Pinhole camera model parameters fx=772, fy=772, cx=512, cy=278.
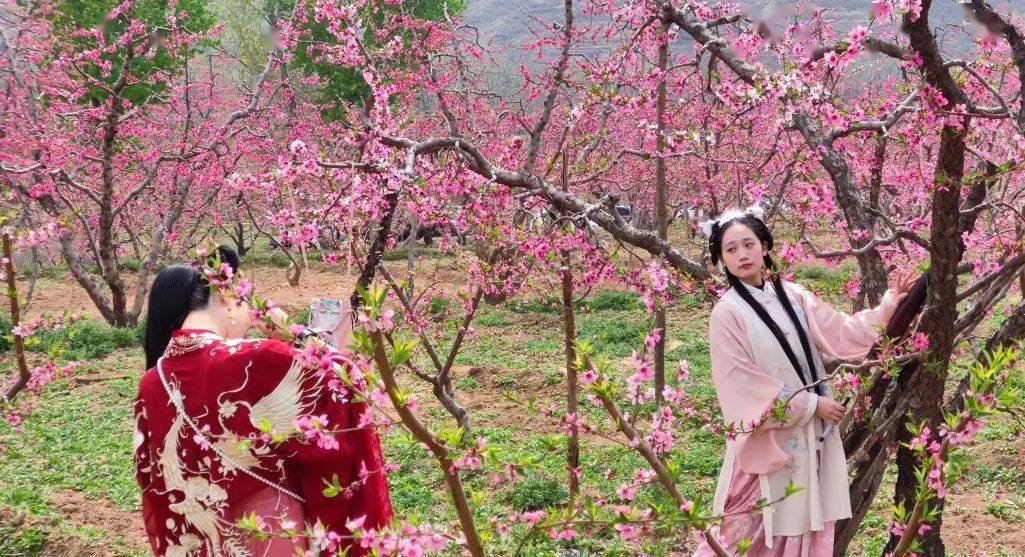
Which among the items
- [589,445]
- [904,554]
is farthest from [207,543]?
[589,445]

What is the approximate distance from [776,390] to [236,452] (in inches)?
69.8

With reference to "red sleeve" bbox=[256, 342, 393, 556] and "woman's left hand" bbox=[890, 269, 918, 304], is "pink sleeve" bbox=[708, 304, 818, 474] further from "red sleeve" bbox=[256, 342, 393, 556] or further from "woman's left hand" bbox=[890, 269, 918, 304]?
"red sleeve" bbox=[256, 342, 393, 556]

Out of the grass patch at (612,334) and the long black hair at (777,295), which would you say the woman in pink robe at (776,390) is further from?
the grass patch at (612,334)

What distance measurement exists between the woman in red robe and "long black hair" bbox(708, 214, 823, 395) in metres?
1.44

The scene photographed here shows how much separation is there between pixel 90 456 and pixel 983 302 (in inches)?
237

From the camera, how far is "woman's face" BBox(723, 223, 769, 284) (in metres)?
2.82

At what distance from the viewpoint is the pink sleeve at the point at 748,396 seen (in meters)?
2.66

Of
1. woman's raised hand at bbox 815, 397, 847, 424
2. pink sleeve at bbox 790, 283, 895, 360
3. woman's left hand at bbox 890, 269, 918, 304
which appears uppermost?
woman's left hand at bbox 890, 269, 918, 304

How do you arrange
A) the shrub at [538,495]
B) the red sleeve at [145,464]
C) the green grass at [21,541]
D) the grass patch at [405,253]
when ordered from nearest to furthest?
1. the red sleeve at [145,464]
2. the green grass at [21,541]
3. the shrub at [538,495]
4. the grass patch at [405,253]

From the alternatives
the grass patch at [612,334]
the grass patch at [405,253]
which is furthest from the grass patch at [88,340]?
the grass patch at [405,253]

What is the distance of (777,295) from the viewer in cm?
289

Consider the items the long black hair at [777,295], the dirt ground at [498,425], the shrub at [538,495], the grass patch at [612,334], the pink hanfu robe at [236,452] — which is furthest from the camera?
the grass patch at [612,334]

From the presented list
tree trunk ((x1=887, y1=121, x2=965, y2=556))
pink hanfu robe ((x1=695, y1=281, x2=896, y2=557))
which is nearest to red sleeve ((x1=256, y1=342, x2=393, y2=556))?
pink hanfu robe ((x1=695, y1=281, x2=896, y2=557))

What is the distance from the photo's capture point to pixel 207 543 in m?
2.36
